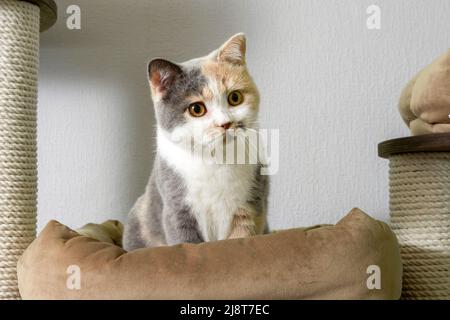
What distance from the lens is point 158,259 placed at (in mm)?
990

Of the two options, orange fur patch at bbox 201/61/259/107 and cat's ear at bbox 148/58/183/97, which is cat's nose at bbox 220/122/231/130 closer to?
orange fur patch at bbox 201/61/259/107

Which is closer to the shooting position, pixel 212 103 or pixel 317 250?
pixel 317 250

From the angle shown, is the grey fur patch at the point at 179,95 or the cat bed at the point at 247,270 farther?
the grey fur patch at the point at 179,95

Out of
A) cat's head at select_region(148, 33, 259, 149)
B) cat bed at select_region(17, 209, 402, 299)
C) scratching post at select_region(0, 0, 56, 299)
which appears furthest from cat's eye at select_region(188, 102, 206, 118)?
scratching post at select_region(0, 0, 56, 299)

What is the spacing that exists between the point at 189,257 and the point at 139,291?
11 cm

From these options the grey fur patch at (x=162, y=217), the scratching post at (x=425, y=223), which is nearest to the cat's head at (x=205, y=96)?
the grey fur patch at (x=162, y=217)

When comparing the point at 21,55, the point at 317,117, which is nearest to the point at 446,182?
the point at 317,117

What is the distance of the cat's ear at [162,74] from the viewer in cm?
119

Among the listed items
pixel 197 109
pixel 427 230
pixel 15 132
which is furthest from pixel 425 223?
pixel 15 132

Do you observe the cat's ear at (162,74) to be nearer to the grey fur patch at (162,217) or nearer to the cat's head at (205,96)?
the cat's head at (205,96)

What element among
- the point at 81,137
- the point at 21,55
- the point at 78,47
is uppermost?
the point at 78,47

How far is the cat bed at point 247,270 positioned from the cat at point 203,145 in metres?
0.20

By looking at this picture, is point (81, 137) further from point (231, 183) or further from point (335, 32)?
point (335, 32)

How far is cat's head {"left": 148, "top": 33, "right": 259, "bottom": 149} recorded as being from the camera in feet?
3.78
